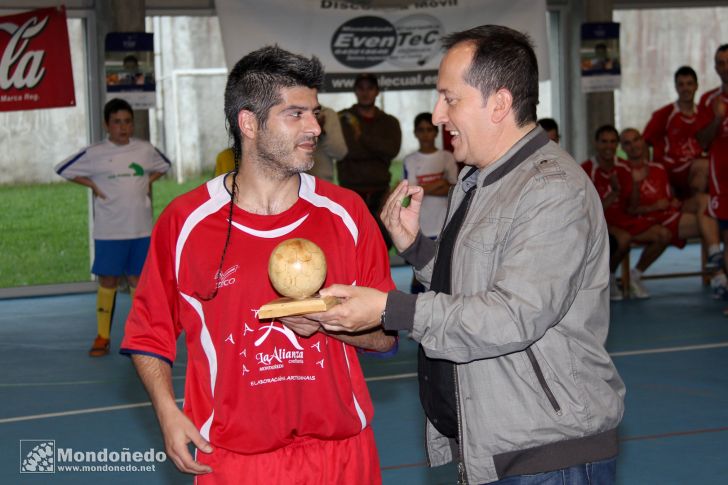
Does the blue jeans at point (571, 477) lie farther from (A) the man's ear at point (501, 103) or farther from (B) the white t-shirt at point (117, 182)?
(B) the white t-shirt at point (117, 182)

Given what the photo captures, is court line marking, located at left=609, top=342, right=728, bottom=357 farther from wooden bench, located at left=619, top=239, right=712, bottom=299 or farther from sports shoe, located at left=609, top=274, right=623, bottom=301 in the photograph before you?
wooden bench, located at left=619, top=239, right=712, bottom=299

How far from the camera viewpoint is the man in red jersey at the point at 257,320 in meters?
2.95

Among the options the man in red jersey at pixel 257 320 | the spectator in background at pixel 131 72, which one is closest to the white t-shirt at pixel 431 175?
the spectator in background at pixel 131 72

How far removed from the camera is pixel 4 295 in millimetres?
13305

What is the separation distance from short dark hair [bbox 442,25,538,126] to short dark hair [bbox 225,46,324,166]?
21.6 inches

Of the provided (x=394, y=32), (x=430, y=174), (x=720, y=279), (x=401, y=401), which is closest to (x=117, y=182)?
(x=430, y=174)

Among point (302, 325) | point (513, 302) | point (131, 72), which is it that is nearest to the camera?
point (513, 302)

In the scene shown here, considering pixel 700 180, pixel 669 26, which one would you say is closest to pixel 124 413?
pixel 700 180

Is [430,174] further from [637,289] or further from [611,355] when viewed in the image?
[611,355]

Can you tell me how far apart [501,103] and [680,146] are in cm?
1035

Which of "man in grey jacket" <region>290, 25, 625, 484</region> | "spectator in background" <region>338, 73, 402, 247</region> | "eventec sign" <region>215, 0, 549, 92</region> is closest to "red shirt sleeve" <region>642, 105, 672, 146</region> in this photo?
"eventec sign" <region>215, 0, 549, 92</region>

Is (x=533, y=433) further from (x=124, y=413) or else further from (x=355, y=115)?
(x=355, y=115)

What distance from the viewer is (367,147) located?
37.3ft

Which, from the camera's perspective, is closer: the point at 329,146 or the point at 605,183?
the point at 329,146
